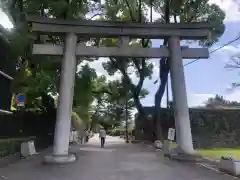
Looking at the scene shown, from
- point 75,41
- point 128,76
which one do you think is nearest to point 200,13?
point 128,76

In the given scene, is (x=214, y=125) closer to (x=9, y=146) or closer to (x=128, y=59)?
(x=128, y=59)

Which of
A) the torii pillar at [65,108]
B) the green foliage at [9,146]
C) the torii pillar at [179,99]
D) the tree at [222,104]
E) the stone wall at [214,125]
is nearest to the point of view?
the green foliage at [9,146]

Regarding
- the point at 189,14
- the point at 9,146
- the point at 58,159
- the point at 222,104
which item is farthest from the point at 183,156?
the point at 222,104

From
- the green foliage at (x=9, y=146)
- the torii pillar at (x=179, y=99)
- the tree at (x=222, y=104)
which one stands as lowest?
the green foliage at (x=9, y=146)

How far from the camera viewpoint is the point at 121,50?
1705 cm

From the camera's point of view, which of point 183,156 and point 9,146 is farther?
point 183,156

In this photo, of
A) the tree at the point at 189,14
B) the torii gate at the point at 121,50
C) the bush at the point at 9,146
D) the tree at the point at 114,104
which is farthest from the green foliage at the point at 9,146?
the tree at the point at 114,104

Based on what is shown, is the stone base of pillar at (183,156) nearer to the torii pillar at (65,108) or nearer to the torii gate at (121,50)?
the torii gate at (121,50)

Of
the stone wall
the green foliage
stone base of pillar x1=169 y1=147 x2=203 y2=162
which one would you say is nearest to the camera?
the green foliage

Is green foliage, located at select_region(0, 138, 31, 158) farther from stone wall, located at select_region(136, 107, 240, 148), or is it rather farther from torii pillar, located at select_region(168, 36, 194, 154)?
stone wall, located at select_region(136, 107, 240, 148)

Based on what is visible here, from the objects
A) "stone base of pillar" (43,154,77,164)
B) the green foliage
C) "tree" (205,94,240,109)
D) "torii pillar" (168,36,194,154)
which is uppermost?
"tree" (205,94,240,109)

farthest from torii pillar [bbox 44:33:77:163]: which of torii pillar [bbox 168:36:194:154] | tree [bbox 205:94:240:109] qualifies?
tree [bbox 205:94:240:109]

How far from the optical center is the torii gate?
16.4 metres

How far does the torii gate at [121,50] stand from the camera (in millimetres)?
16359
